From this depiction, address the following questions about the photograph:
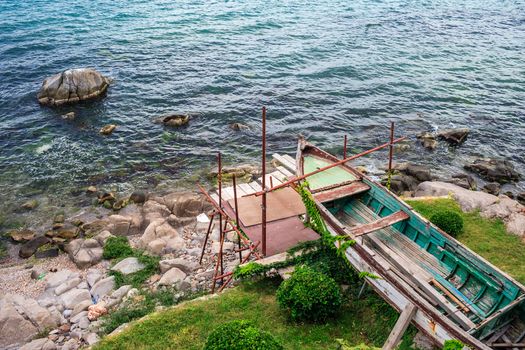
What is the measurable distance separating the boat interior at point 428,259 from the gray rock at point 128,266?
358 inches

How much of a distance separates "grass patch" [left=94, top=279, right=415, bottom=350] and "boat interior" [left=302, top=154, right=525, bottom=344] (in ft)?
5.65

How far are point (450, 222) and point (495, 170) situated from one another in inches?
492

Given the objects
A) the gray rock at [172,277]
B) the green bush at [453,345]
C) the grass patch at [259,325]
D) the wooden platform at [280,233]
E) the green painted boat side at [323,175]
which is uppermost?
the green painted boat side at [323,175]

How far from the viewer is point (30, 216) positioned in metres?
24.9

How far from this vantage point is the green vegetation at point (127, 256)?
18.9m

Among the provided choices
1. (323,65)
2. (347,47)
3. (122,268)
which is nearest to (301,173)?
(122,268)

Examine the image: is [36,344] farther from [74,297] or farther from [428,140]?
[428,140]

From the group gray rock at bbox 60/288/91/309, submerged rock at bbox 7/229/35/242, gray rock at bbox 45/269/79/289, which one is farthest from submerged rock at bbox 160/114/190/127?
gray rock at bbox 60/288/91/309

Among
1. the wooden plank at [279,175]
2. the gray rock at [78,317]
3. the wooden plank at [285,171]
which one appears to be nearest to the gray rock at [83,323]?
the gray rock at [78,317]

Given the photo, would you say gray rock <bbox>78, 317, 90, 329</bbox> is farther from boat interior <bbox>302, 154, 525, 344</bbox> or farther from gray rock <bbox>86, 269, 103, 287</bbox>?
boat interior <bbox>302, 154, 525, 344</bbox>

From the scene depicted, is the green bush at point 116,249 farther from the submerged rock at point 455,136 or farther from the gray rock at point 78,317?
the submerged rock at point 455,136

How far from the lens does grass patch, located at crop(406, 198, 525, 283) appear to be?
17375mm

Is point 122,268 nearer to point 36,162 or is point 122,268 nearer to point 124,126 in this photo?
point 36,162

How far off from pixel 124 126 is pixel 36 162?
709 centimetres
